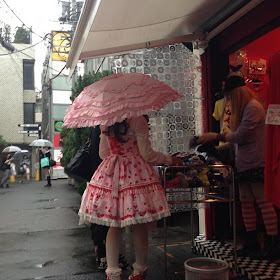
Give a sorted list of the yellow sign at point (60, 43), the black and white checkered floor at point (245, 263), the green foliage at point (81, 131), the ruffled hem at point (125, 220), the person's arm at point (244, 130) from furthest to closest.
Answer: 1. the yellow sign at point (60, 43)
2. the green foliage at point (81, 131)
3. the person's arm at point (244, 130)
4. the black and white checkered floor at point (245, 263)
5. the ruffled hem at point (125, 220)

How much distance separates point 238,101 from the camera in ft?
12.2

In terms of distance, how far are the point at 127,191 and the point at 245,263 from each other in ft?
5.26

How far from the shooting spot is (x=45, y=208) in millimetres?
10508

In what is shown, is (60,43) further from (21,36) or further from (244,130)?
(21,36)

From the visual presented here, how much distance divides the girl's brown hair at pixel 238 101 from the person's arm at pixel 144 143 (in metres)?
0.95

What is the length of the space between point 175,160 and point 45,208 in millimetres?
7972

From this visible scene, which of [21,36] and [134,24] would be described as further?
[21,36]

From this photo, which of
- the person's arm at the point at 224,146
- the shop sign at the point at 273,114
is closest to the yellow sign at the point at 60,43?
the person's arm at the point at 224,146

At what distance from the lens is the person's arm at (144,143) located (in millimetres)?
3195

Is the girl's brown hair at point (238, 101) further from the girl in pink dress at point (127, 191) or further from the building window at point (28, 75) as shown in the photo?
the building window at point (28, 75)

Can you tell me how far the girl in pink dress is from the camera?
310 centimetres

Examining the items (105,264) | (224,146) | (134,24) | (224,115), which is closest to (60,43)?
(134,24)

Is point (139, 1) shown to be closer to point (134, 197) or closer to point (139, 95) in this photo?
point (139, 95)

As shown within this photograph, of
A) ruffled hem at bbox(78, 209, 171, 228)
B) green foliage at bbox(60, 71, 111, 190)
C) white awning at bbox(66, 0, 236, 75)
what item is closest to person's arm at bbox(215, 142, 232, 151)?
ruffled hem at bbox(78, 209, 171, 228)
